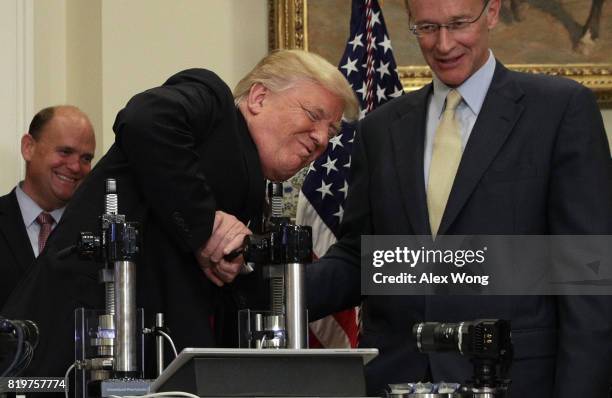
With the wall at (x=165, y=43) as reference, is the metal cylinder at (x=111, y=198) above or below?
below

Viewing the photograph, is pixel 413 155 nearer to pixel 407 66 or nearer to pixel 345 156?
pixel 345 156

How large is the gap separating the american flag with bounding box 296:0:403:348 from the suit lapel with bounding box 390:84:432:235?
166 cm

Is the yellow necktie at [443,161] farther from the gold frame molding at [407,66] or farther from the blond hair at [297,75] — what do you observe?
the gold frame molding at [407,66]

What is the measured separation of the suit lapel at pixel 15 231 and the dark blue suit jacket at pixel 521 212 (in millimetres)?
2195

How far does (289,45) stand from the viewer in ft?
20.6

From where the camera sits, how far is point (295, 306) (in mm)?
2850

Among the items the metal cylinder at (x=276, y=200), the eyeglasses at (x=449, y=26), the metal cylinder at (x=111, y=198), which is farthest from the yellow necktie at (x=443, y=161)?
the metal cylinder at (x=111, y=198)

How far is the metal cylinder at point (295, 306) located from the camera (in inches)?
112

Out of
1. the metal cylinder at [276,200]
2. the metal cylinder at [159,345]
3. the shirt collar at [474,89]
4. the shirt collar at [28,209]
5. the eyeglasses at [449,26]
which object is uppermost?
the eyeglasses at [449,26]

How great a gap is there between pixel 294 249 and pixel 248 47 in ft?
11.8

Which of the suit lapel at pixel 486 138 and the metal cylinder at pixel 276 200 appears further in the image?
the suit lapel at pixel 486 138

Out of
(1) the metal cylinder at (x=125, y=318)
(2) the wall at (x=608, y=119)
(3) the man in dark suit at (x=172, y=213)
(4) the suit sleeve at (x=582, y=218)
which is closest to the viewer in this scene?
(1) the metal cylinder at (x=125, y=318)

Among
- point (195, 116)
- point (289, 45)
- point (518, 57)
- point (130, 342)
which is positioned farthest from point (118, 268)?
point (518, 57)

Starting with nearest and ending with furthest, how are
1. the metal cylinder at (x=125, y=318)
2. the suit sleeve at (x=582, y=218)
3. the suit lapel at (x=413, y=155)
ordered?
the metal cylinder at (x=125, y=318) → the suit sleeve at (x=582, y=218) → the suit lapel at (x=413, y=155)
